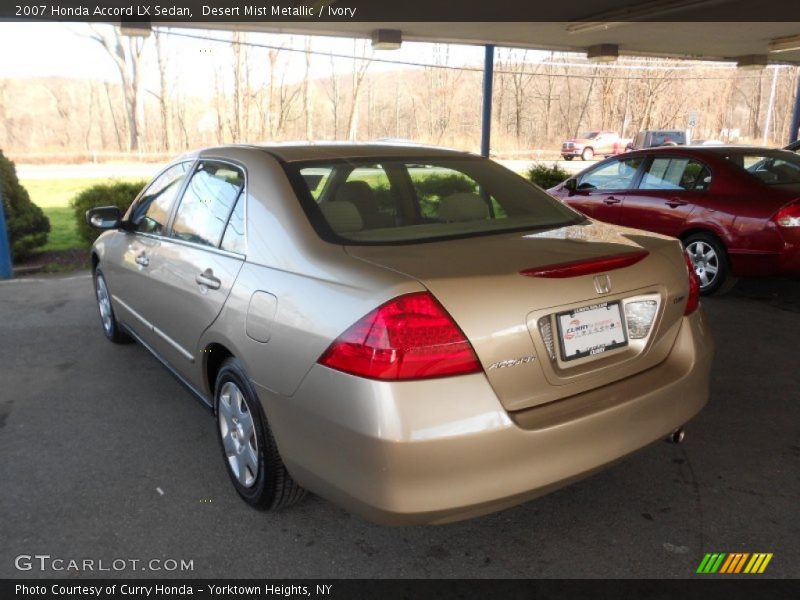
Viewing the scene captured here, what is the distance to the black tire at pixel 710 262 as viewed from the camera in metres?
6.27

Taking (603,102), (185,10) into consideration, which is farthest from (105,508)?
(603,102)

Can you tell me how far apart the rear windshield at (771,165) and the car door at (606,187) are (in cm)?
106

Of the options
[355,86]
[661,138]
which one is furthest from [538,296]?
[355,86]

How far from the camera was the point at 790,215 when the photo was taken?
18.9 feet

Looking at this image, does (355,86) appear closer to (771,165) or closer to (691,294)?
(771,165)

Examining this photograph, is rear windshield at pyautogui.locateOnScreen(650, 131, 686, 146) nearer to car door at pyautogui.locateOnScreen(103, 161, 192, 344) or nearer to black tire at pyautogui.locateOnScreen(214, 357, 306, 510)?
Result: car door at pyautogui.locateOnScreen(103, 161, 192, 344)

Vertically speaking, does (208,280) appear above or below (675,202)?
below

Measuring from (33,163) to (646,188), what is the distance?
28055 mm

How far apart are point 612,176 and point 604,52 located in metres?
5.28

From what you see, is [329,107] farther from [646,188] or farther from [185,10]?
[646,188]

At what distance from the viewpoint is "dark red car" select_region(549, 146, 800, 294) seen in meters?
5.85

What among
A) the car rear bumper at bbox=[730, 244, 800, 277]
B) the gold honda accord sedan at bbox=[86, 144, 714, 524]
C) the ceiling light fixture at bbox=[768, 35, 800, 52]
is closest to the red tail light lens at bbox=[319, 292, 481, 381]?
the gold honda accord sedan at bbox=[86, 144, 714, 524]

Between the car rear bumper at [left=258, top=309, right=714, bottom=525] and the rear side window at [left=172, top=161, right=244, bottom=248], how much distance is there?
1108 millimetres
